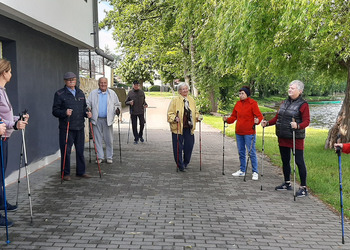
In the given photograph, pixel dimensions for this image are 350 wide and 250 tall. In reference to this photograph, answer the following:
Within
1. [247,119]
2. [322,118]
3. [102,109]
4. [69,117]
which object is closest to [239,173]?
[247,119]

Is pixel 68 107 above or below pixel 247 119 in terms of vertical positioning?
above

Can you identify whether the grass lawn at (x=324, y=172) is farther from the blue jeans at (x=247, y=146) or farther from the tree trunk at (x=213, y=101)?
the tree trunk at (x=213, y=101)

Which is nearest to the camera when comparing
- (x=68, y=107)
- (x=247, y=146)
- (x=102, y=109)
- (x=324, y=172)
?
(x=68, y=107)

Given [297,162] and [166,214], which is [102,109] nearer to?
[166,214]

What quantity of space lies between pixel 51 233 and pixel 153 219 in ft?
4.61

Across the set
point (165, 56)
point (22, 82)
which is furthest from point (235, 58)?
point (165, 56)

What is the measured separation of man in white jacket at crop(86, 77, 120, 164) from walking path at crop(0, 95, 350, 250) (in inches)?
36.5

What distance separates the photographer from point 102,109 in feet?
30.3

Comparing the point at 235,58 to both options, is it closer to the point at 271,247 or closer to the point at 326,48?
the point at 326,48

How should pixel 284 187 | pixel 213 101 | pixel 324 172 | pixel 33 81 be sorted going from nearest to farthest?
pixel 284 187 → pixel 33 81 → pixel 324 172 → pixel 213 101

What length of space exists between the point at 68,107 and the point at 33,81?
1690 mm

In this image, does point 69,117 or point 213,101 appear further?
point 213,101

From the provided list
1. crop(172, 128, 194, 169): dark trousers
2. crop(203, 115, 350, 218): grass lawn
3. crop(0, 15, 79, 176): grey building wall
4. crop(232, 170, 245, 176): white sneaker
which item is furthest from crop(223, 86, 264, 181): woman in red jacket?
crop(0, 15, 79, 176): grey building wall

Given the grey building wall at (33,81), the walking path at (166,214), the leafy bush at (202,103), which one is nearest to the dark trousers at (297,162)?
the walking path at (166,214)
